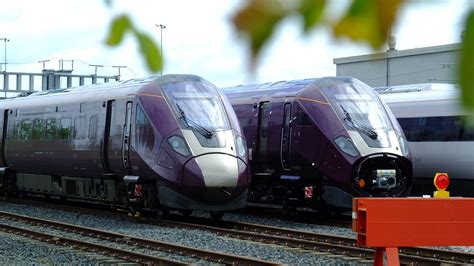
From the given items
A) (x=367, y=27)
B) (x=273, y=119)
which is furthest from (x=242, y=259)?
(x=367, y=27)

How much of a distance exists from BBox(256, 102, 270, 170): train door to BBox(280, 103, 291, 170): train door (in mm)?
686

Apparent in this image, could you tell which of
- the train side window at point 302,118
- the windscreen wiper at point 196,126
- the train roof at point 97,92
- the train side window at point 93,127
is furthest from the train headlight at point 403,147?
the train side window at point 93,127

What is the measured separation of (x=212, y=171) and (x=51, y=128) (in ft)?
20.2

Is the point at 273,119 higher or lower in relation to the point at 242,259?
higher

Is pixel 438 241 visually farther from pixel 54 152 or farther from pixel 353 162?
pixel 54 152

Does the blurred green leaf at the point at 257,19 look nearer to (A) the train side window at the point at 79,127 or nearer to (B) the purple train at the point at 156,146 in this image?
(B) the purple train at the point at 156,146

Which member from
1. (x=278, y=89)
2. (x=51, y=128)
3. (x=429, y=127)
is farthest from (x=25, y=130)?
(x=429, y=127)

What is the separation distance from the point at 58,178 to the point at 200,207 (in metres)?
5.88

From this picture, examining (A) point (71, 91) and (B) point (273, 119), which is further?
Answer: (A) point (71, 91)

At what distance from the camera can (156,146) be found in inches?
627

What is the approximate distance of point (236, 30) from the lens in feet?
4.03

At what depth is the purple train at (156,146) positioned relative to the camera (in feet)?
51.6

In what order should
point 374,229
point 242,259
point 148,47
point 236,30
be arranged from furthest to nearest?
1. point 242,259
2. point 374,229
3. point 148,47
4. point 236,30

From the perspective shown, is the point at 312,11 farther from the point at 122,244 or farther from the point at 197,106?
the point at 197,106
